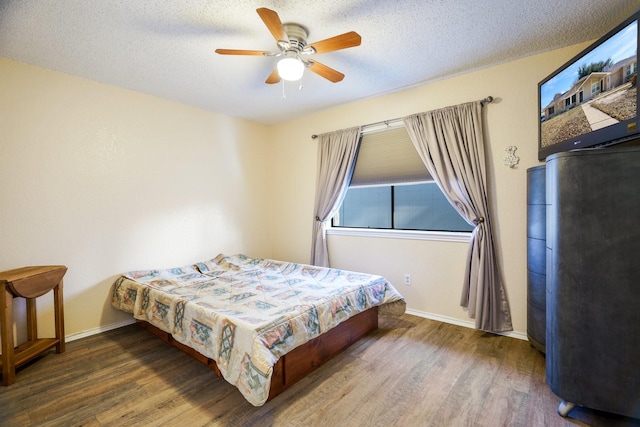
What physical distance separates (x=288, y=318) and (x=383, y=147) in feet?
7.68

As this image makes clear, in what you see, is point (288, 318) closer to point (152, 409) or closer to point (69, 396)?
point (152, 409)

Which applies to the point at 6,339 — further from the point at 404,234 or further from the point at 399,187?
the point at 399,187

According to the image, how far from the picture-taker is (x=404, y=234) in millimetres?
3230

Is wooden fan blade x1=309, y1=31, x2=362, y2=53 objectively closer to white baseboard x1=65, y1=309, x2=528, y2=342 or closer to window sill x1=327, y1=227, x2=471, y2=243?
window sill x1=327, y1=227, x2=471, y2=243

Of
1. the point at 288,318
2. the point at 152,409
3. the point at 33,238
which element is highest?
the point at 33,238

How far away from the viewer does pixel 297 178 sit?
13.9ft

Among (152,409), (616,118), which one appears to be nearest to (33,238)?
(152,409)

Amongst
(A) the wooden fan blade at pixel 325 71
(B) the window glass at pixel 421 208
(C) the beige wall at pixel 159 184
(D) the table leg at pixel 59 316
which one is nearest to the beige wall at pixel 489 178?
(C) the beige wall at pixel 159 184

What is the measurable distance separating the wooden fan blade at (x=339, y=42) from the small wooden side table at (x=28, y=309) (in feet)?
8.84

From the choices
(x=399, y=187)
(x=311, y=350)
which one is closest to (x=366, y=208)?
(x=399, y=187)

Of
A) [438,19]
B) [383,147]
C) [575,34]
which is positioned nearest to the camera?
[438,19]

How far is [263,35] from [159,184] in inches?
82.7

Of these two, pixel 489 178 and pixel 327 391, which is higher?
pixel 489 178

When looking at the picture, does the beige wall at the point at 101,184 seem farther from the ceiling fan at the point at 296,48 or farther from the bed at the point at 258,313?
the ceiling fan at the point at 296,48
